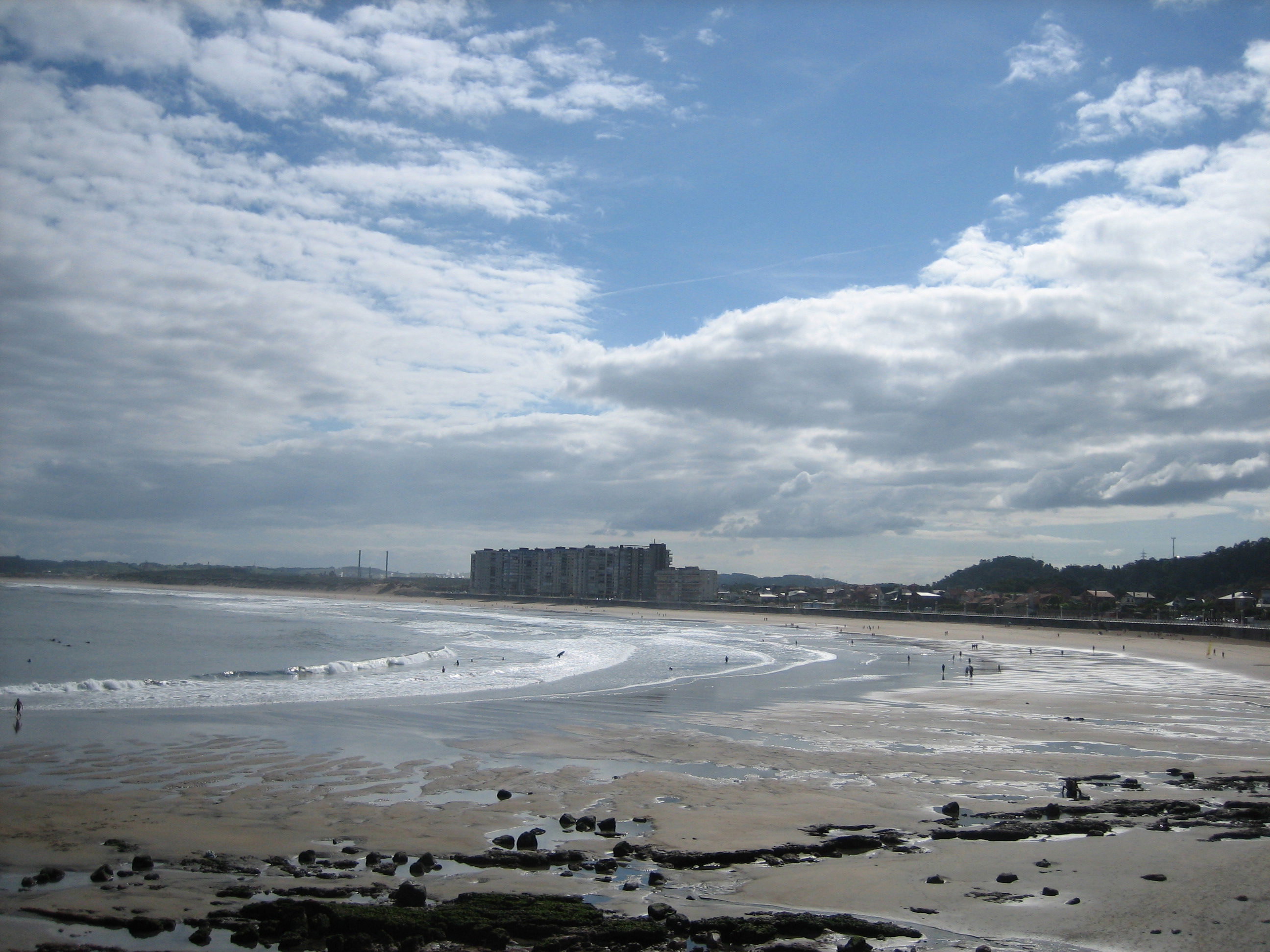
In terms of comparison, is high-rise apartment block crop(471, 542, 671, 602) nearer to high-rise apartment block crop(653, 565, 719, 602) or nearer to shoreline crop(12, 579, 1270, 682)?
high-rise apartment block crop(653, 565, 719, 602)

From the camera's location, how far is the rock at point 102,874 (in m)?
9.13

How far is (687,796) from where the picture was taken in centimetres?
1326

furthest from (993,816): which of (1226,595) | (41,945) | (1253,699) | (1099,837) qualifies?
(1226,595)

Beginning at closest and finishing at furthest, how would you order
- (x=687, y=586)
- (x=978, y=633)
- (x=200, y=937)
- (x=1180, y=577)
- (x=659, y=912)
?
(x=200, y=937)
(x=659, y=912)
(x=978, y=633)
(x=1180, y=577)
(x=687, y=586)

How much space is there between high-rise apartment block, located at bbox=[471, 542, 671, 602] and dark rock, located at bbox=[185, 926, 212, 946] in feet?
552

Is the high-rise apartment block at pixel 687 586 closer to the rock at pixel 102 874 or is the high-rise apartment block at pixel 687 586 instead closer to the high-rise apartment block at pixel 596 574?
the high-rise apartment block at pixel 596 574

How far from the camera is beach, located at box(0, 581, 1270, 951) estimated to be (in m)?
8.50

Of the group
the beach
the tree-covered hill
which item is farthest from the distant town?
the beach

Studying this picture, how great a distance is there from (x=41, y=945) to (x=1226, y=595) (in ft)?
444

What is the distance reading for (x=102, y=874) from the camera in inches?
362

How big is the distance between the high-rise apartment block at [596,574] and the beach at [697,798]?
154 m

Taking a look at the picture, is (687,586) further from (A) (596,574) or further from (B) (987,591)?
(B) (987,591)

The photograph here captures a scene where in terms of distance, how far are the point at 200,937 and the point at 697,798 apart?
7393 millimetres

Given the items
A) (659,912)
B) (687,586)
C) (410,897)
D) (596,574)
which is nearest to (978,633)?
(659,912)
